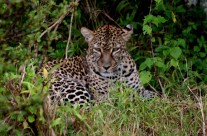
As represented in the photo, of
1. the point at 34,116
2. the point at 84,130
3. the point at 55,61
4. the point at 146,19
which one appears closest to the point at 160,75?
the point at 146,19

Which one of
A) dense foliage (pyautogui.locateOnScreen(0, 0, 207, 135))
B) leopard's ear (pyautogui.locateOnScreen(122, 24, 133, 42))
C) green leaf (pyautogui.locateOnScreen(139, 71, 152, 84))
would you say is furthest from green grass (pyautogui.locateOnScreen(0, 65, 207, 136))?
leopard's ear (pyautogui.locateOnScreen(122, 24, 133, 42))

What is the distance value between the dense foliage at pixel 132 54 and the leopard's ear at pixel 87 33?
493 mm

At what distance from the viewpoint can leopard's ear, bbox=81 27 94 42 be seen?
9.27 meters

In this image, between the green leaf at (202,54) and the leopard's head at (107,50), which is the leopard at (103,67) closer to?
the leopard's head at (107,50)

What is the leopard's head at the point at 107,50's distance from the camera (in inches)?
356

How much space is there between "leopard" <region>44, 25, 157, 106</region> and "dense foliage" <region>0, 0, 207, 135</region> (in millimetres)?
218

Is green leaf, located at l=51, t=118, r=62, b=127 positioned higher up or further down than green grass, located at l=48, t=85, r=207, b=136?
higher up

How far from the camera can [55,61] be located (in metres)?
9.34

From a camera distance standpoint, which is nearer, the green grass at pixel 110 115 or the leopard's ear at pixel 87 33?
the green grass at pixel 110 115

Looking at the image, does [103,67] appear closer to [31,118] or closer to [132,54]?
[132,54]

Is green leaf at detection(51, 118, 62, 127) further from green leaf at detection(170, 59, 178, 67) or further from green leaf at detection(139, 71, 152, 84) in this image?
green leaf at detection(170, 59, 178, 67)

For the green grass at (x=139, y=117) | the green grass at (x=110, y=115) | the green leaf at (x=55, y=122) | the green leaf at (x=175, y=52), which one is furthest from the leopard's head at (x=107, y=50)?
the green leaf at (x=55, y=122)

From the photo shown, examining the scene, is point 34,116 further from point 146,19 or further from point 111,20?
point 111,20

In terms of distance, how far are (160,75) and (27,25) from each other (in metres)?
3.74
